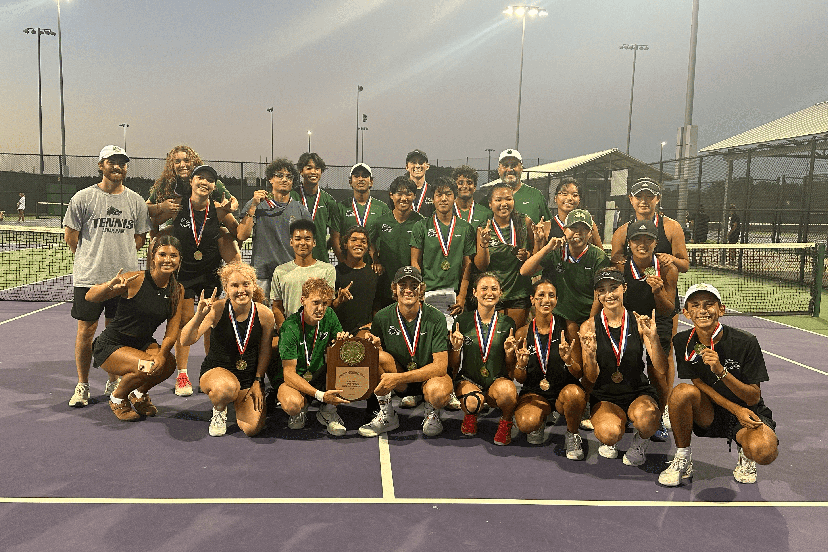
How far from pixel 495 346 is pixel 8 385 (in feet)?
15.7

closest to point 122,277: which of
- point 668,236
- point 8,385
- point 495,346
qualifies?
point 8,385

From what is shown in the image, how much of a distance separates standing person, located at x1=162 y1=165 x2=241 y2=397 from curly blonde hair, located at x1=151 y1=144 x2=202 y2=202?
0.17 meters

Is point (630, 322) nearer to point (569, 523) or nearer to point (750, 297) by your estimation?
point (569, 523)

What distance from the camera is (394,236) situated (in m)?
6.07

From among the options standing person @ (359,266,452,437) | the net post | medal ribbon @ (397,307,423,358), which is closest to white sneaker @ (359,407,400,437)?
standing person @ (359,266,452,437)

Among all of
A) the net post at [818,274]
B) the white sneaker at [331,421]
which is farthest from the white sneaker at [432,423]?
the net post at [818,274]

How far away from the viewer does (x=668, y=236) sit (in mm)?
5332

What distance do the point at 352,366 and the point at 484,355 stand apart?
1.10 meters

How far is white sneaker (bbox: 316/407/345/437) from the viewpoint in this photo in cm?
504

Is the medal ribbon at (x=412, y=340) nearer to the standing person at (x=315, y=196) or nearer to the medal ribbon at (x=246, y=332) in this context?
the medal ribbon at (x=246, y=332)

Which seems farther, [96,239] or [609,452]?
[96,239]

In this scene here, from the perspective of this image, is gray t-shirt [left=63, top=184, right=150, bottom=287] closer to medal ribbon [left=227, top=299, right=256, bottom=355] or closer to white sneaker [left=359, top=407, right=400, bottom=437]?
medal ribbon [left=227, top=299, right=256, bottom=355]

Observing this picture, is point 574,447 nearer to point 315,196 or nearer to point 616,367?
point 616,367

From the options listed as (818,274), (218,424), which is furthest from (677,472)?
(818,274)
